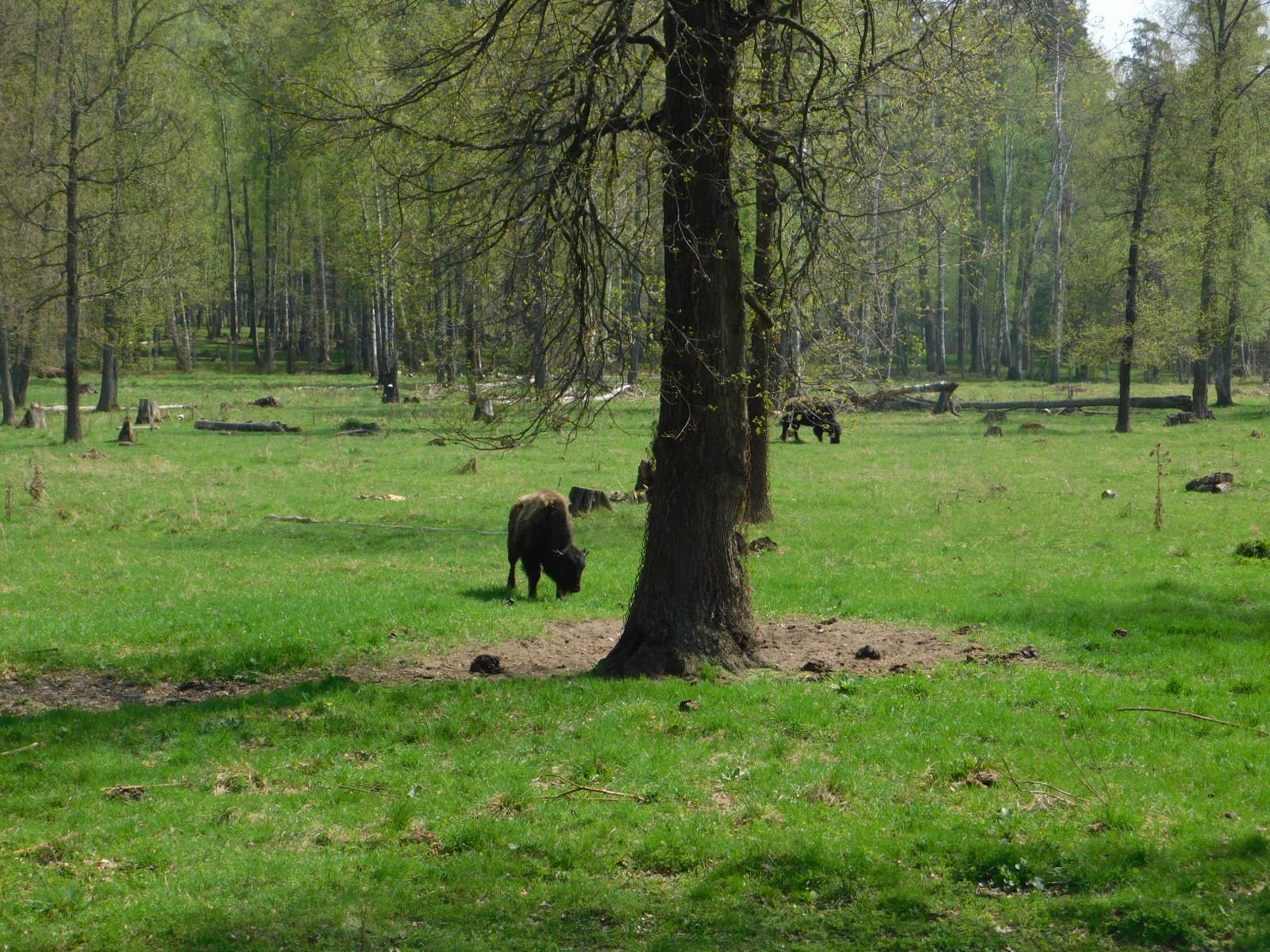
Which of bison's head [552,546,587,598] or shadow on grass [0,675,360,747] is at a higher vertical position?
bison's head [552,546,587,598]

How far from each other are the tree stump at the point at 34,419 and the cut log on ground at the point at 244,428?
486 centimetres

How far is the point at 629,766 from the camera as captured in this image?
9.23 meters

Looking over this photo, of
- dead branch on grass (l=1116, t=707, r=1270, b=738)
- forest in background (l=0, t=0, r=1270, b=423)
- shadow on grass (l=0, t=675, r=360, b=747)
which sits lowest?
shadow on grass (l=0, t=675, r=360, b=747)

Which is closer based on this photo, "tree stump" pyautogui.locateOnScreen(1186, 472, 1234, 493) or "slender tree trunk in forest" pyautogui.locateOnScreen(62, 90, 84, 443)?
"tree stump" pyautogui.locateOnScreen(1186, 472, 1234, 493)

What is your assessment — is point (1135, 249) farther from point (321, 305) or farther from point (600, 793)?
point (321, 305)

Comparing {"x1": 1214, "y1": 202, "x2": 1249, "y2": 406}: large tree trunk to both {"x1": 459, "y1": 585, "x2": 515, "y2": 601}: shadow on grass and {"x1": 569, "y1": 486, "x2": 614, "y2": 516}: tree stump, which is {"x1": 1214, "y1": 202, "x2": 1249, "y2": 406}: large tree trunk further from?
{"x1": 459, "y1": 585, "x2": 515, "y2": 601}: shadow on grass

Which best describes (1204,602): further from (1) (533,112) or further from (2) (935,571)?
(1) (533,112)

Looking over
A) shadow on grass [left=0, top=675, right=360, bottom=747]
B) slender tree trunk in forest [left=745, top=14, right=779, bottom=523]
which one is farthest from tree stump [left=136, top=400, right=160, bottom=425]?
shadow on grass [left=0, top=675, right=360, bottom=747]

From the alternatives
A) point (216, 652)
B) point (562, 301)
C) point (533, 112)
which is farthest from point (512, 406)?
point (216, 652)

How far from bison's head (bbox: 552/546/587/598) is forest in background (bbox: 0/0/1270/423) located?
9.08ft

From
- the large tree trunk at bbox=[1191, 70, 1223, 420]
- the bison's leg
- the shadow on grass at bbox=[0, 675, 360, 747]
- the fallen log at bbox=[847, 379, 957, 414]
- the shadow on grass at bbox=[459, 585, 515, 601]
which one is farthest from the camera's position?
the fallen log at bbox=[847, 379, 957, 414]

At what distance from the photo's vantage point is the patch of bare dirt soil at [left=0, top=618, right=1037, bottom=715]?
11.7 meters

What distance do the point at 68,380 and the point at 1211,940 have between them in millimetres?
33684

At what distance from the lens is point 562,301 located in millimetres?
11562
